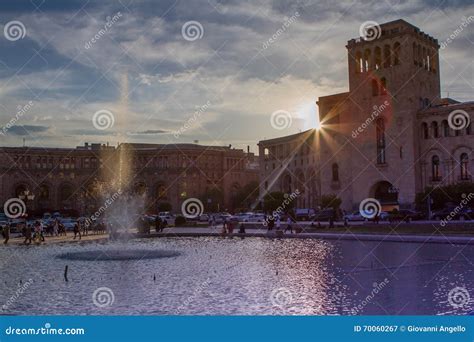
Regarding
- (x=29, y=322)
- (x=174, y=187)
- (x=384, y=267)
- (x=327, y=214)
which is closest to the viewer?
(x=29, y=322)

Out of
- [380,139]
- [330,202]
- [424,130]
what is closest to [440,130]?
[424,130]

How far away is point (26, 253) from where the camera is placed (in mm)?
22359

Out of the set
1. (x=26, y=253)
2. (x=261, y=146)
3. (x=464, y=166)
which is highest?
(x=261, y=146)

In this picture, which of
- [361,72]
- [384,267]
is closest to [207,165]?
[361,72]

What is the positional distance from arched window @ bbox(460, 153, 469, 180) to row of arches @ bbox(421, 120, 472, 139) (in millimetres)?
2080

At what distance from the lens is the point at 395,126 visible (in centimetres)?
5238

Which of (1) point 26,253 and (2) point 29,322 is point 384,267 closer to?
(2) point 29,322

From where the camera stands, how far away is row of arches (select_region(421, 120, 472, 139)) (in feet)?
158

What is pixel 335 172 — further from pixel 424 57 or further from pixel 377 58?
pixel 424 57

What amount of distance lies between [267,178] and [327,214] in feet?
121

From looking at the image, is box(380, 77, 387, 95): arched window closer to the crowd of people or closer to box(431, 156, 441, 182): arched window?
box(431, 156, 441, 182): arched window

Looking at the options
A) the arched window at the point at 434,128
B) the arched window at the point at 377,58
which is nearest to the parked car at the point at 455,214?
the arched window at the point at 434,128

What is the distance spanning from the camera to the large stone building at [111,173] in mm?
86375

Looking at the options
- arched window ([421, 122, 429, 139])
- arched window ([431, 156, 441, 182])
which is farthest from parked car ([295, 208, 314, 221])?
arched window ([421, 122, 429, 139])
